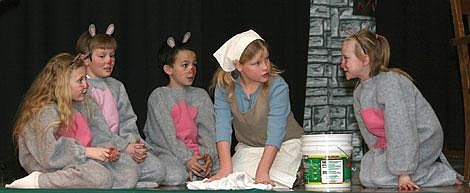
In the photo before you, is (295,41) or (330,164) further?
(295,41)

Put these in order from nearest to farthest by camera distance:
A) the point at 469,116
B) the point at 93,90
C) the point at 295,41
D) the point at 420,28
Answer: the point at 469,116, the point at 93,90, the point at 295,41, the point at 420,28

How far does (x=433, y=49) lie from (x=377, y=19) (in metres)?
0.49

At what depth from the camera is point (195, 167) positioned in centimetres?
427

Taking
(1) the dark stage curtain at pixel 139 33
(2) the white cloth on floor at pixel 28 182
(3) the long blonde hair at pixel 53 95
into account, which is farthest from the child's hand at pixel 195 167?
(1) the dark stage curtain at pixel 139 33

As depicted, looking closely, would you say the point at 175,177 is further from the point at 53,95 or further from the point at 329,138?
the point at 329,138

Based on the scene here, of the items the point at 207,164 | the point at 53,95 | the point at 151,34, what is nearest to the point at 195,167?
the point at 207,164

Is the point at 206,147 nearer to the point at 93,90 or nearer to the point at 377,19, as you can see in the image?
the point at 93,90

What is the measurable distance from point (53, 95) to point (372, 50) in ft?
3.84

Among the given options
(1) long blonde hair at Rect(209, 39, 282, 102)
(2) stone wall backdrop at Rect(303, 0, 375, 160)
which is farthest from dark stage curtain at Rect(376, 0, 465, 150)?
(1) long blonde hair at Rect(209, 39, 282, 102)

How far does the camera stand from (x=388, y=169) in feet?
11.7

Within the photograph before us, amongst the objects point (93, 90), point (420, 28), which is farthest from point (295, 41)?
point (93, 90)

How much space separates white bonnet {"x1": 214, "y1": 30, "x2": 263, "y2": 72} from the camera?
12.7 ft

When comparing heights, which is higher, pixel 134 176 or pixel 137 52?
pixel 137 52

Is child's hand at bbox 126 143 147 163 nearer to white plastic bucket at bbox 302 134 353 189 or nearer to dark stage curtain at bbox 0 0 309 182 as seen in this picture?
white plastic bucket at bbox 302 134 353 189
